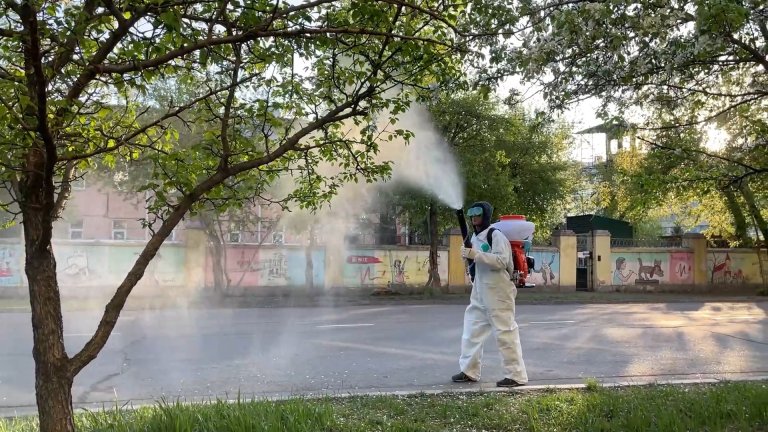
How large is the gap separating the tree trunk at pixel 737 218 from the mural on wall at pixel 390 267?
1069 cm

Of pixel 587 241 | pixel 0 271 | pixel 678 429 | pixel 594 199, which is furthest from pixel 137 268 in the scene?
pixel 594 199

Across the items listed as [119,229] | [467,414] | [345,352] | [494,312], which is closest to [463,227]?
[494,312]

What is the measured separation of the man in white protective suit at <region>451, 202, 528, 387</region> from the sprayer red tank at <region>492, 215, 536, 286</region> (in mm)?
246

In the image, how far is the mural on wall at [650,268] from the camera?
83.8ft

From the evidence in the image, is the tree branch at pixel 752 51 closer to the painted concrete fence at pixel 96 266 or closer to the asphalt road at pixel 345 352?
the asphalt road at pixel 345 352

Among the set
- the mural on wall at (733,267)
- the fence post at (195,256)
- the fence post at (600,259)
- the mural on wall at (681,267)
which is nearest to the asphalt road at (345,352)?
the fence post at (195,256)

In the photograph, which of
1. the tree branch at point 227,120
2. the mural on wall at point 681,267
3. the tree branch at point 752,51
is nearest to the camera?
the tree branch at point 227,120

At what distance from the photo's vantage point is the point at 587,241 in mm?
25656

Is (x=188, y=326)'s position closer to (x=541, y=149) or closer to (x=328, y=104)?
(x=328, y=104)

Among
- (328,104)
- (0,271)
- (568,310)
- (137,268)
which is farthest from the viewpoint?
(0,271)

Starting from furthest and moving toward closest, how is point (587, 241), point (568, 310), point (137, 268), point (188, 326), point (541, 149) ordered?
point (587, 241) < point (541, 149) < point (568, 310) < point (188, 326) < point (137, 268)

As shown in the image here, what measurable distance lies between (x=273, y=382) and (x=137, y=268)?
3880 mm

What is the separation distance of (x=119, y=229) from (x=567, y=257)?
56.1ft

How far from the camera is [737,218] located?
24.7m
